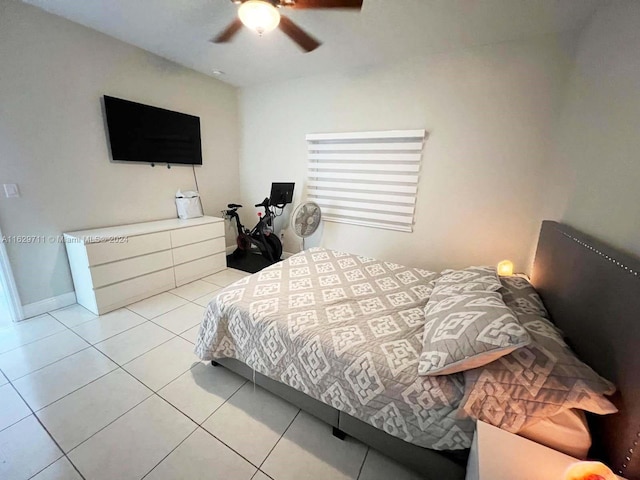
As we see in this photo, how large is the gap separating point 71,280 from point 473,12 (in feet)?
14.1

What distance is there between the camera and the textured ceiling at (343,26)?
5.93ft

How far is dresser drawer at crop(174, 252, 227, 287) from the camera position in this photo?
2.96m

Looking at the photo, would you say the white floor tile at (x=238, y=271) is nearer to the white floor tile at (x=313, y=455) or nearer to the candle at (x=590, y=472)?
the white floor tile at (x=313, y=455)

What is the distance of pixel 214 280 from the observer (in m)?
3.18

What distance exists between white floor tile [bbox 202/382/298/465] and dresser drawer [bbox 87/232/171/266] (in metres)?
1.81

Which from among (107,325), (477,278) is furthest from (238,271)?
(477,278)

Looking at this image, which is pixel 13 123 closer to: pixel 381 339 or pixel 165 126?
pixel 165 126

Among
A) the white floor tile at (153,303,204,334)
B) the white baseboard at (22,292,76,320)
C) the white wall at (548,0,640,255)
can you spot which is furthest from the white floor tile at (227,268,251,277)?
the white wall at (548,0,640,255)

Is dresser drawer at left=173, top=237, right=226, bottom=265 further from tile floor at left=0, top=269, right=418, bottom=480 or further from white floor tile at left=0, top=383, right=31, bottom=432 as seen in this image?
white floor tile at left=0, top=383, right=31, bottom=432

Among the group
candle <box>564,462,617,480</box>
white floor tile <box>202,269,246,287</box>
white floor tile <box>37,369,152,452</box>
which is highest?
candle <box>564,462,617,480</box>

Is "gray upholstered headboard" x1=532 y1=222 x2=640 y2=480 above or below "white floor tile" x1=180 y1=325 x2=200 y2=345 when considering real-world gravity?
above

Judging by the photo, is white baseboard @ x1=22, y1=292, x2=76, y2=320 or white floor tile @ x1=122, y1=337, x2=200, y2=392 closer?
white floor tile @ x1=122, y1=337, x2=200, y2=392

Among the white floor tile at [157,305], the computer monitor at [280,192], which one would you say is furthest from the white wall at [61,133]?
the computer monitor at [280,192]

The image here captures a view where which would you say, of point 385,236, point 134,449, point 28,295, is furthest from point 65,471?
point 385,236
